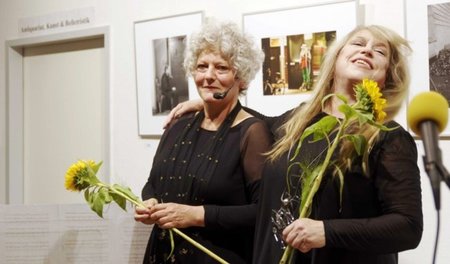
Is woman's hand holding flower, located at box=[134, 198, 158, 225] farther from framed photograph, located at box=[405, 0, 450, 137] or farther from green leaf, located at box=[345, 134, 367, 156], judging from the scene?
framed photograph, located at box=[405, 0, 450, 137]

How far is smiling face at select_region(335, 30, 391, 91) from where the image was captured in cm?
130

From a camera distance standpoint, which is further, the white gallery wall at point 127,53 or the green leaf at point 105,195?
the white gallery wall at point 127,53

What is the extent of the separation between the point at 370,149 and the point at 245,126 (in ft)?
1.53

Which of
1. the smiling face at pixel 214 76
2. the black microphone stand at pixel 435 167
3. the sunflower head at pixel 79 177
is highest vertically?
the smiling face at pixel 214 76

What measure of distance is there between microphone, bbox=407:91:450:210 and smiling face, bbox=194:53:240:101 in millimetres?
849

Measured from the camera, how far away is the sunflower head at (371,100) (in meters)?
1.05

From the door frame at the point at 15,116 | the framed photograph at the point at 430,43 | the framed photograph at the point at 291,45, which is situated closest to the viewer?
the framed photograph at the point at 430,43

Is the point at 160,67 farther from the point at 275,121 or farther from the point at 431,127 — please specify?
the point at 431,127

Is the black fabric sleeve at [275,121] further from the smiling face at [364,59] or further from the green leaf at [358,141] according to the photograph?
the green leaf at [358,141]

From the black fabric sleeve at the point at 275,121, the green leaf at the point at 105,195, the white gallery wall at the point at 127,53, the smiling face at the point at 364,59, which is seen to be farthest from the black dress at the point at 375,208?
the white gallery wall at the point at 127,53

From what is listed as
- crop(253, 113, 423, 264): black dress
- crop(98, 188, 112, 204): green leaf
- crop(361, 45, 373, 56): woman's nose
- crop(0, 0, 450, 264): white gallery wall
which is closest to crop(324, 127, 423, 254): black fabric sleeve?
crop(253, 113, 423, 264): black dress

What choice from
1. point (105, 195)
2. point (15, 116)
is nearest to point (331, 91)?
point (105, 195)

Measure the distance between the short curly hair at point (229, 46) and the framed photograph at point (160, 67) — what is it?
0.80 m

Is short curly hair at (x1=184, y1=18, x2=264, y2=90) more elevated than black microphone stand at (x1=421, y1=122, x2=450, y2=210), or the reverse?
short curly hair at (x1=184, y1=18, x2=264, y2=90)
